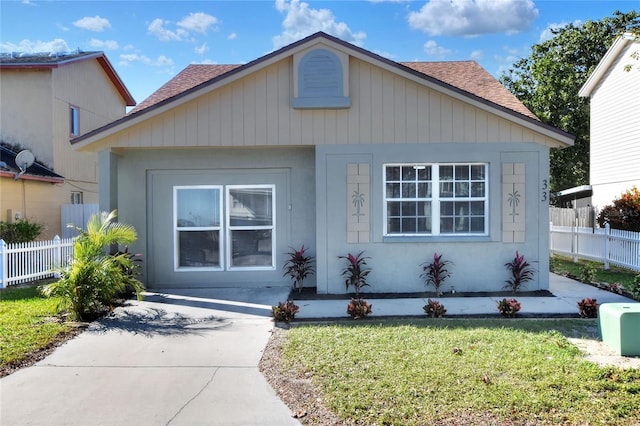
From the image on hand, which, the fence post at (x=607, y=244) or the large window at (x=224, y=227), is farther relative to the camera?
the fence post at (x=607, y=244)

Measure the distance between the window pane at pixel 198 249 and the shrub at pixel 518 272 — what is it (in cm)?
613

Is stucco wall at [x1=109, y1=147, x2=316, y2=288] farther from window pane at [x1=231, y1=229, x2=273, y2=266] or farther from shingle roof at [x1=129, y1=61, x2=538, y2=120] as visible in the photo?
shingle roof at [x1=129, y1=61, x2=538, y2=120]

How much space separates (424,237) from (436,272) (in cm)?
75

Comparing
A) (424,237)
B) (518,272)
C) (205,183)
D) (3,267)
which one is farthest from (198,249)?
(518,272)

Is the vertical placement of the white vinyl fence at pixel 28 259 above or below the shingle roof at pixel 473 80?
below

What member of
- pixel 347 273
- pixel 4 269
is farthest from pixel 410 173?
pixel 4 269

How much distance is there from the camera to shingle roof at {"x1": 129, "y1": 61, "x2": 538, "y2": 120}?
10672mm

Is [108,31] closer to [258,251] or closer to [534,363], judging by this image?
[258,251]

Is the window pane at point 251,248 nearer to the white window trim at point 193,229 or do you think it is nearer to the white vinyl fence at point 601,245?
the white window trim at point 193,229

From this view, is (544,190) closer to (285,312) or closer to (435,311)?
(435,311)

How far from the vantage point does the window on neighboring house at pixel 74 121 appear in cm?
1798

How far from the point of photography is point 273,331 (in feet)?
22.7

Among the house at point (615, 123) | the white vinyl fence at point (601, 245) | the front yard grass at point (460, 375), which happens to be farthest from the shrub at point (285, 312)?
the house at point (615, 123)

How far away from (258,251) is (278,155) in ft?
7.00
